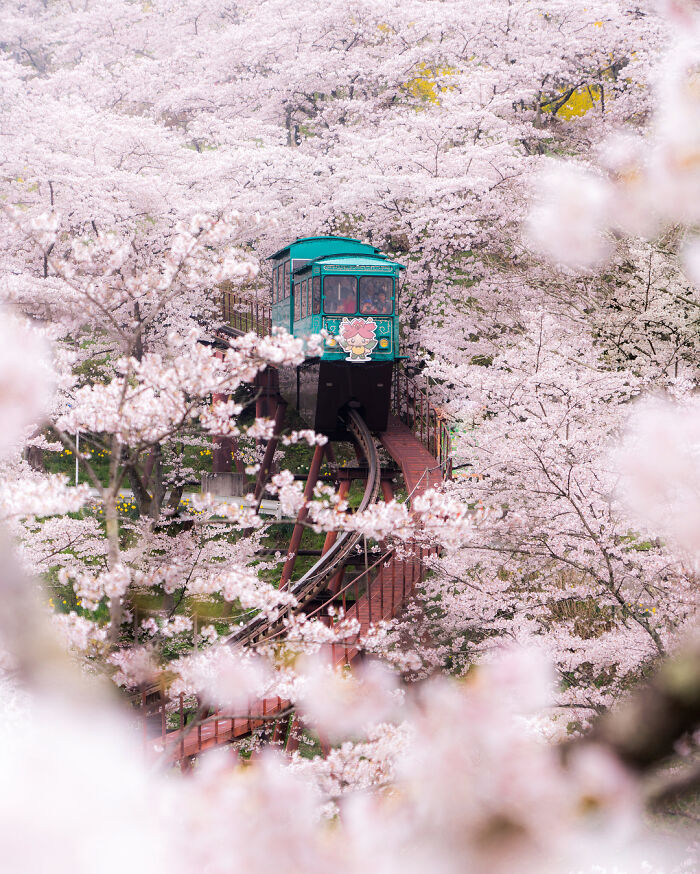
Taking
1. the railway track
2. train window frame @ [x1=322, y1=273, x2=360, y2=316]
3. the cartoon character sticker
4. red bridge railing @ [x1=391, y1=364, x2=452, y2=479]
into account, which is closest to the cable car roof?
train window frame @ [x1=322, y1=273, x2=360, y2=316]

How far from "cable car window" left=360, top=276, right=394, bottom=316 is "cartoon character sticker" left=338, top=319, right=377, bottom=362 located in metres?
0.30

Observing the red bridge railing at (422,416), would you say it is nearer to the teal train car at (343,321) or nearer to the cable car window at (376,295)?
the teal train car at (343,321)

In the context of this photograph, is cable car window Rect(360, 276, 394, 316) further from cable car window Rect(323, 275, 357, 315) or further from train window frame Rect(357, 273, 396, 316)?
cable car window Rect(323, 275, 357, 315)

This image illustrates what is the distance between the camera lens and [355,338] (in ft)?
47.0

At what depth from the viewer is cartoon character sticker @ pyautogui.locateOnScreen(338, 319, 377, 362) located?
1429 cm

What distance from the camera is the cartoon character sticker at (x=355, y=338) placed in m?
14.3

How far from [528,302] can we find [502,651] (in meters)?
8.15

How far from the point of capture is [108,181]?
15.3 meters

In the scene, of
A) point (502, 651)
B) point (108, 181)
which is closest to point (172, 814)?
point (502, 651)

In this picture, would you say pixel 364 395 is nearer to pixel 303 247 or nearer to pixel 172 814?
pixel 303 247

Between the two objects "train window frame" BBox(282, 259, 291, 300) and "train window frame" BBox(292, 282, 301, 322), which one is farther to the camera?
"train window frame" BBox(282, 259, 291, 300)

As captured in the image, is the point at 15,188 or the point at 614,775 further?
the point at 15,188

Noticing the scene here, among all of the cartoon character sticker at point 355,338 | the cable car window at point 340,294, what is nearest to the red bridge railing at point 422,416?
the cartoon character sticker at point 355,338

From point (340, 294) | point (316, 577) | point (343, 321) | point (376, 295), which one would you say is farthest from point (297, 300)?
point (316, 577)
